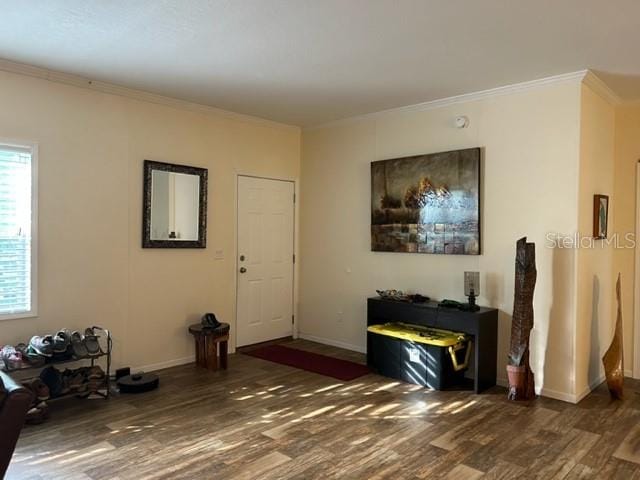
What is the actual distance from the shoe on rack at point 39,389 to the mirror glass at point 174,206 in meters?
1.60

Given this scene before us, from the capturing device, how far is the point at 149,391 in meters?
4.04

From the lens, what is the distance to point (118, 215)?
4379 millimetres

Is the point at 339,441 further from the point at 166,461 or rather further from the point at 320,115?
the point at 320,115

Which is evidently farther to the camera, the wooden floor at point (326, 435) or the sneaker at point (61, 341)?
the sneaker at point (61, 341)

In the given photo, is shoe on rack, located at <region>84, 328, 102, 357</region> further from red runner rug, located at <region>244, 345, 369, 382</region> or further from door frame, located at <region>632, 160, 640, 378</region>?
door frame, located at <region>632, 160, 640, 378</region>

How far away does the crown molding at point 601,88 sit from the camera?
3.84 m

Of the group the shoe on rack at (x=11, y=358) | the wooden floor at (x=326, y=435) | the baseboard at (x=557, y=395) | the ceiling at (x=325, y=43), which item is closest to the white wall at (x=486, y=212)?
the baseboard at (x=557, y=395)

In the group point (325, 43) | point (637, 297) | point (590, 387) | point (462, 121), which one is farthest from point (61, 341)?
point (637, 297)

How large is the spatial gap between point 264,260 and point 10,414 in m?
3.88

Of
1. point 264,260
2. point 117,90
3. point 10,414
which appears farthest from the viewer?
point 264,260

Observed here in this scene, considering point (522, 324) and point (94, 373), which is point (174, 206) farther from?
point (522, 324)

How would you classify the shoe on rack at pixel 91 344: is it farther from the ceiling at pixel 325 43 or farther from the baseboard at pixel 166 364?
the ceiling at pixel 325 43

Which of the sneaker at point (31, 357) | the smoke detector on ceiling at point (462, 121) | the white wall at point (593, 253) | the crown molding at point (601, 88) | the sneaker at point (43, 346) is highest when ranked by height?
the crown molding at point (601, 88)

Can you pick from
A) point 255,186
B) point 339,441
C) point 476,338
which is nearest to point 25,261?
point 255,186
